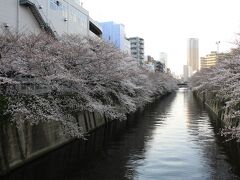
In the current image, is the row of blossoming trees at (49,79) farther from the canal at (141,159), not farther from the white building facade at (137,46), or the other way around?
the white building facade at (137,46)

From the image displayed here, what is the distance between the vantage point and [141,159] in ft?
81.2

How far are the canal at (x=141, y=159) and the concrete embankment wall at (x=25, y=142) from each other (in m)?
0.50

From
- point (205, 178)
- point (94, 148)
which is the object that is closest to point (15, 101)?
point (94, 148)

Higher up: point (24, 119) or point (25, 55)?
point (25, 55)

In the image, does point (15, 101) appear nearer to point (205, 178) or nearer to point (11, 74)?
point (11, 74)

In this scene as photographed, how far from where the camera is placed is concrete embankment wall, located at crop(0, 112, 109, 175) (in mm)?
21109

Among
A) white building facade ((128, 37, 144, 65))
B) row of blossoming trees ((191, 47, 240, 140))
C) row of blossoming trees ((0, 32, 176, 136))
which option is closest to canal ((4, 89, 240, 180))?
row of blossoming trees ((191, 47, 240, 140))

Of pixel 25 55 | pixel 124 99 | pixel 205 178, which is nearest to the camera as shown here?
pixel 205 178

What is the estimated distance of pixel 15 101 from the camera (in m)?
22.2

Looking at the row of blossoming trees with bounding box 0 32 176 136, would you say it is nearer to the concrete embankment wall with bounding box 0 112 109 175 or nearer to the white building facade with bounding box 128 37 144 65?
the concrete embankment wall with bounding box 0 112 109 175

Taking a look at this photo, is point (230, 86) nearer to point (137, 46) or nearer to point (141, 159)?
point (141, 159)

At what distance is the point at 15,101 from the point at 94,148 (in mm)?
8304

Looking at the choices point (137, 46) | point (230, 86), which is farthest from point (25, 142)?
point (137, 46)

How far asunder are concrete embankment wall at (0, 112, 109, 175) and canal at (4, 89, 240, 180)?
19.8 inches
